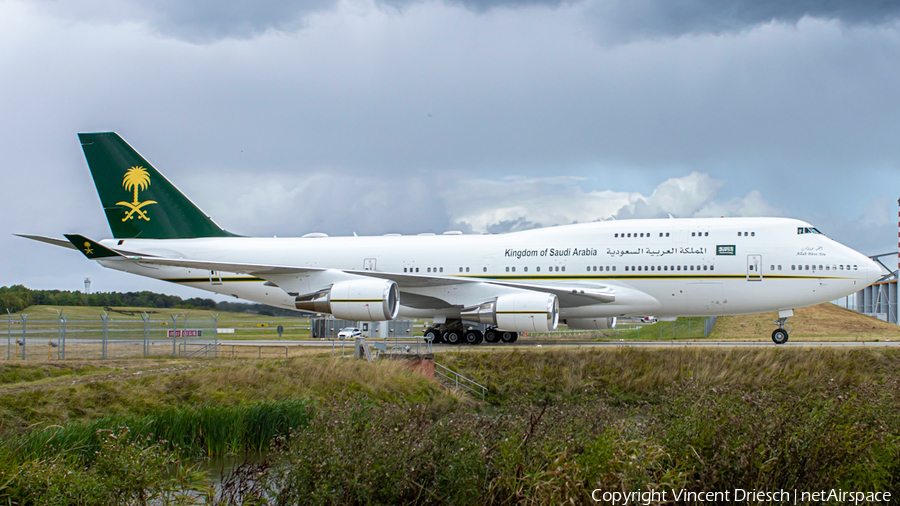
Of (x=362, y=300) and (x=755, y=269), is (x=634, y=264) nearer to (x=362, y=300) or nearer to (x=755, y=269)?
(x=755, y=269)

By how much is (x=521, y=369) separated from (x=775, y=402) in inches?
537

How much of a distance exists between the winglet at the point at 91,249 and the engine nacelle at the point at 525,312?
1341 cm

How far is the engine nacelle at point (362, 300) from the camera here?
2225 cm

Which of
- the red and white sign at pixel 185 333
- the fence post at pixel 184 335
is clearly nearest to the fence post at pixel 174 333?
the red and white sign at pixel 185 333

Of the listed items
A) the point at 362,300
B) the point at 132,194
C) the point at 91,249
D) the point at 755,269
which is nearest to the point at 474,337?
the point at 362,300

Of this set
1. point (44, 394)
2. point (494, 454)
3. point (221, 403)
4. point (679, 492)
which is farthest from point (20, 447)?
point (679, 492)

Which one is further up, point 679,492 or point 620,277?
point 620,277

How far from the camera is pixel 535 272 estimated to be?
24.9 m

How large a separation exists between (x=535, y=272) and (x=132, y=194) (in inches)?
680

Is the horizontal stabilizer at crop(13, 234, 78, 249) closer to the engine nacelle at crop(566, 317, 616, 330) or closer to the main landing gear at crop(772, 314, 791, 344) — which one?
the engine nacelle at crop(566, 317, 616, 330)

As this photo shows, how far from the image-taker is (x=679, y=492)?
762 centimetres

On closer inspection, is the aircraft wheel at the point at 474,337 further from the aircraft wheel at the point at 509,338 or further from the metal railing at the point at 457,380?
the metal railing at the point at 457,380

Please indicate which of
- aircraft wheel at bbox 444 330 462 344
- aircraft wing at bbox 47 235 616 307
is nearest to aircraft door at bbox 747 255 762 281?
aircraft wing at bbox 47 235 616 307

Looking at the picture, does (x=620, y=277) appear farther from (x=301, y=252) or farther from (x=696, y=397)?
(x=696, y=397)
